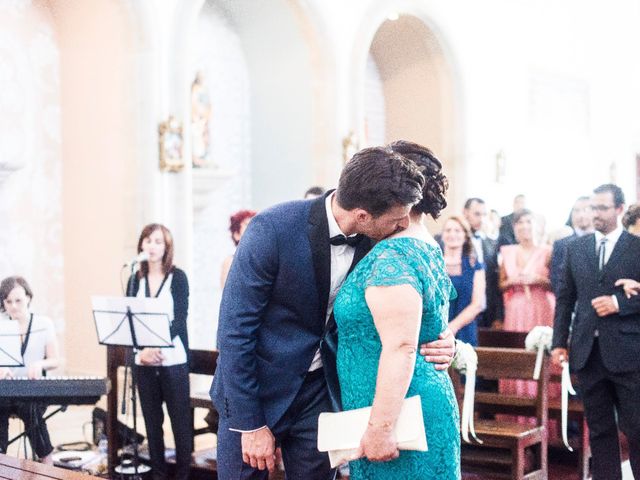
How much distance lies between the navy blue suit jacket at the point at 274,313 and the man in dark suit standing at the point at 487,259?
15.1ft

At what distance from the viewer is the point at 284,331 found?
9.66 feet

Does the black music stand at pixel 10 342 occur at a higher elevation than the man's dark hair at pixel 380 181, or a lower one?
lower

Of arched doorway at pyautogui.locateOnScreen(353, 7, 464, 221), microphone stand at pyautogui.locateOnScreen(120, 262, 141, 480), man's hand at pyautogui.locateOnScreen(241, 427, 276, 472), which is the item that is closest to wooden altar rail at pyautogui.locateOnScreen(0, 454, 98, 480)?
man's hand at pyautogui.locateOnScreen(241, 427, 276, 472)

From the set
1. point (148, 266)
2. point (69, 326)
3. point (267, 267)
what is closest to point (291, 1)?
point (69, 326)

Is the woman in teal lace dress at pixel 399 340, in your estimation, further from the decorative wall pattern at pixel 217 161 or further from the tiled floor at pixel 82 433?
the decorative wall pattern at pixel 217 161

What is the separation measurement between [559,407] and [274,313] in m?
3.72

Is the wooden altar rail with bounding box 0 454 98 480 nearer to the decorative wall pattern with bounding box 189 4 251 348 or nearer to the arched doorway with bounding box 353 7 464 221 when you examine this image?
the decorative wall pattern with bounding box 189 4 251 348

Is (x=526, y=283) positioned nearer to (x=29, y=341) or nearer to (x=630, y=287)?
(x=630, y=287)

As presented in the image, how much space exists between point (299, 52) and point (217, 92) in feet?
3.74

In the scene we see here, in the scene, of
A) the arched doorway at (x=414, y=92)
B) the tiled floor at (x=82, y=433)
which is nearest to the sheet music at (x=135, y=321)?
the tiled floor at (x=82, y=433)

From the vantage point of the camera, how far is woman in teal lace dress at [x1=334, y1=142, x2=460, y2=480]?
2625 mm

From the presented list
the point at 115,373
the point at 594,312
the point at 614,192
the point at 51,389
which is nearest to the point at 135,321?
the point at 51,389

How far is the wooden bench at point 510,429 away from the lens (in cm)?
497

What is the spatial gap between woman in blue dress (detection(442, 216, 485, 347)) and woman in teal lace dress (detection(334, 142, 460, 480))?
11.7ft
